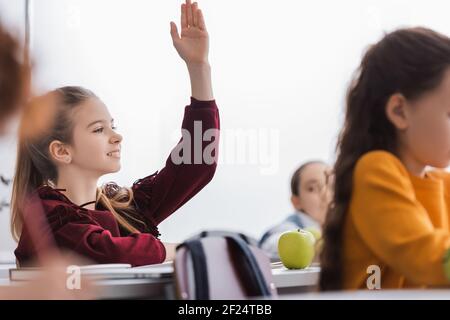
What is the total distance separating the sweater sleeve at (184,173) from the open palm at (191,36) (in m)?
0.07

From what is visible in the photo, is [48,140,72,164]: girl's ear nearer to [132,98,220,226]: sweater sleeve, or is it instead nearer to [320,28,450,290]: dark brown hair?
[132,98,220,226]: sweater sleeve

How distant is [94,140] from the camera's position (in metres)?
1.04

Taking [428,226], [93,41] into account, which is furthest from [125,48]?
[428,226]

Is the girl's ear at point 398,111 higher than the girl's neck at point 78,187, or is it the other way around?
the girl's ear at point 398,111

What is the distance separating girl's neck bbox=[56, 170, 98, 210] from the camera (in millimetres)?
1021

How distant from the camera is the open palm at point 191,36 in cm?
97

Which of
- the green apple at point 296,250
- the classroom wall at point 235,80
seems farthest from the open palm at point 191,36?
the green apple at point 296,250

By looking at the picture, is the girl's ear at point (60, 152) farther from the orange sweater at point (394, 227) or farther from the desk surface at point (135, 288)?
the orange sweater at point (394, 227)

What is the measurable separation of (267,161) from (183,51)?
197mm

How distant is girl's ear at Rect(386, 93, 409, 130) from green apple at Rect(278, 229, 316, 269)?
0.97 ft

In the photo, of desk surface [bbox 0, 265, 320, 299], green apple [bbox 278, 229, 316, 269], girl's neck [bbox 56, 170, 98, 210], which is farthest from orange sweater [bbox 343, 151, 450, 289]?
girl's neck [bbox 56, 170, 98, 210]

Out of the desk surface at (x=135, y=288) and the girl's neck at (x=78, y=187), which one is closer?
the desk surface at (x=135, y=288)

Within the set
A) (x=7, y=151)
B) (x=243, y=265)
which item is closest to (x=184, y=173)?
(x=7, y=151)

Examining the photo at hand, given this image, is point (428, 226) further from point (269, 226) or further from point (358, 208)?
point (269, 226)
